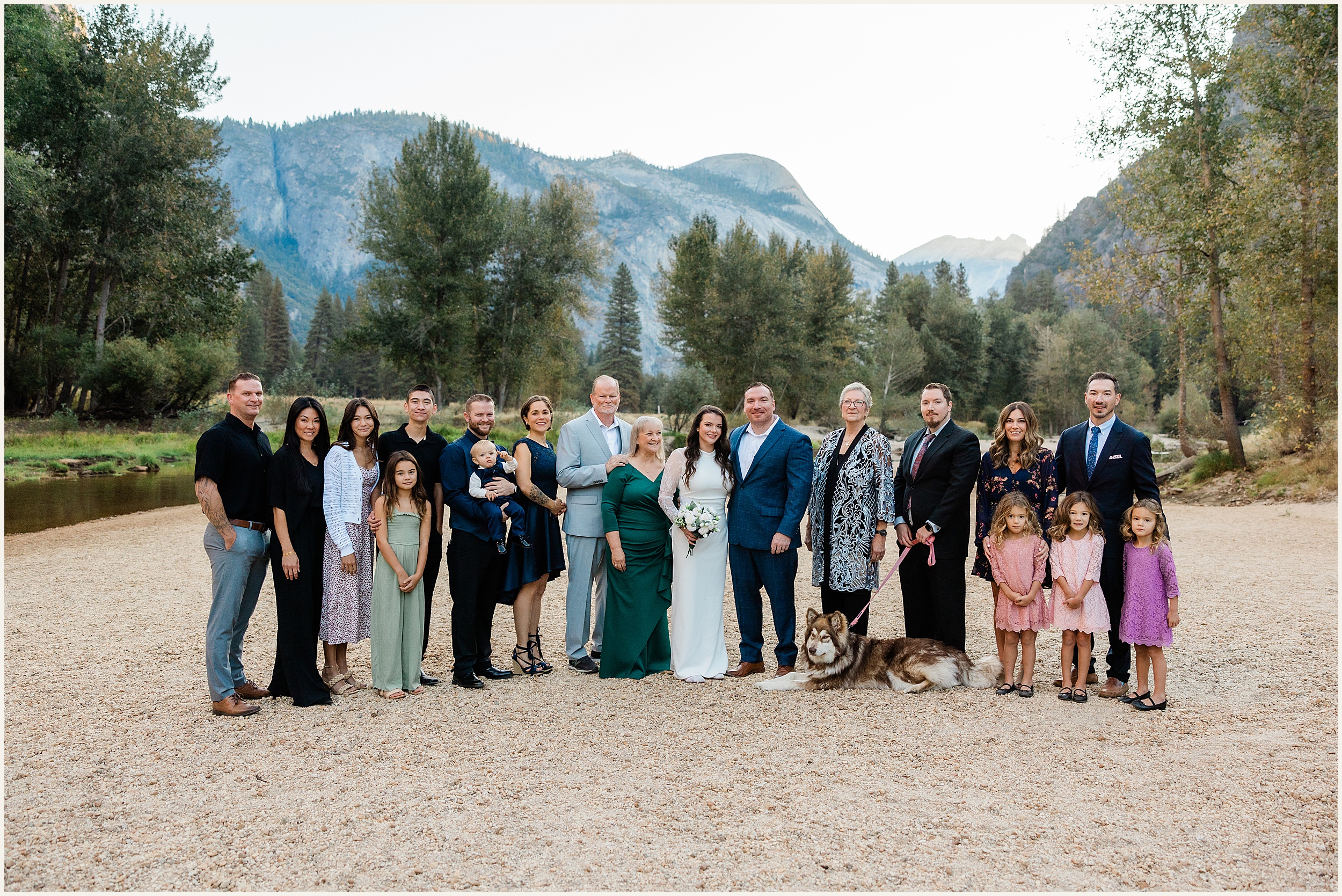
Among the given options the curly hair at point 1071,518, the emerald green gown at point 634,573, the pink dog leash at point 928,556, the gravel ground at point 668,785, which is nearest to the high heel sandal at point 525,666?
the gravel ground at point 668,785

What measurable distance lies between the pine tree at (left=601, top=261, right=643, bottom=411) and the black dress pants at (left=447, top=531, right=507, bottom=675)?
64566 mm

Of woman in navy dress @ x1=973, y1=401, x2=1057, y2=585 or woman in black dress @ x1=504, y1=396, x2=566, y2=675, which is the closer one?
woman in navy dress @ x1=973, y1=401, x2=1057, y2=585

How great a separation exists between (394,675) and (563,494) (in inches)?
529

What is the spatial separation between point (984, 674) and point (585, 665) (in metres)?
3.03

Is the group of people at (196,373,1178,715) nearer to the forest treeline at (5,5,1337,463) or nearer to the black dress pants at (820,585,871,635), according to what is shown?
the black dress pants at (820,585,871,635)

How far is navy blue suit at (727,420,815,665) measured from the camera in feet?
19.5

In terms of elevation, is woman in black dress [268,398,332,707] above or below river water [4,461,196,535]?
above

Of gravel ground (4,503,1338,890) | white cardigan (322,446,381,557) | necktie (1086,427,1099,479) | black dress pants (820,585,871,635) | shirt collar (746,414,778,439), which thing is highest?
shirt collar (746,414,778,439)

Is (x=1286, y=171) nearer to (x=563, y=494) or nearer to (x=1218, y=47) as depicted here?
(x=1218, y=47)

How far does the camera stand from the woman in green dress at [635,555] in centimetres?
596

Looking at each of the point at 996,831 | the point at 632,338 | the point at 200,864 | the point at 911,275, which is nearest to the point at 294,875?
the point at 200,864

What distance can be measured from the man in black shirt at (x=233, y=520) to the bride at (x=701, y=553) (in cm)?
275

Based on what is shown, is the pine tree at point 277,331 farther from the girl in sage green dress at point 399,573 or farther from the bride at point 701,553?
the bride at point 701,553

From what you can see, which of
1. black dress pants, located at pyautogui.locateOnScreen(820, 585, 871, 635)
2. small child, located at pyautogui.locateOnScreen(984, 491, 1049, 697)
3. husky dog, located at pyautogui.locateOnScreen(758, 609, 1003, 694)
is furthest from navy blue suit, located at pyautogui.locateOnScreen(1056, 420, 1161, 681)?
black dress pants, located at pyautogui.locateOnScreen(820, 585, 871, 635)
